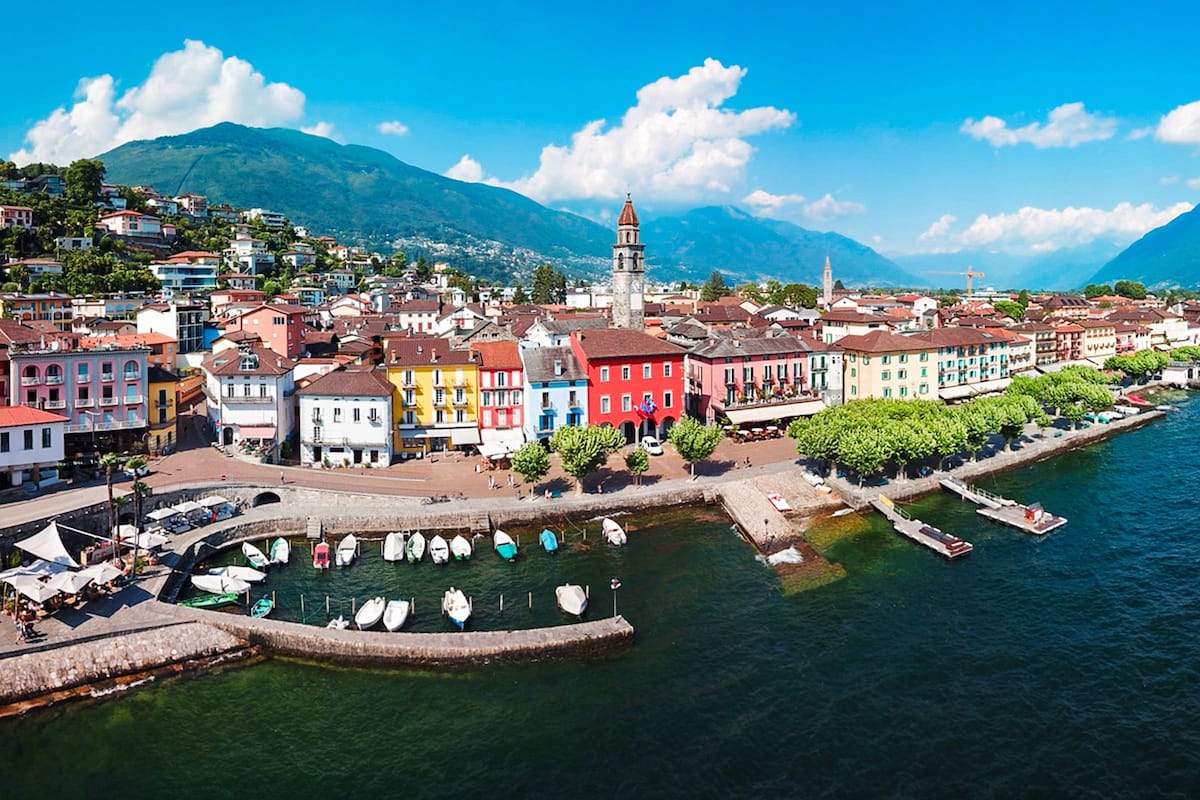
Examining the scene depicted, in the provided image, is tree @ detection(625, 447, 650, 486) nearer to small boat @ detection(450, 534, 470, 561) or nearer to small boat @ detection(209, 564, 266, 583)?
small boat @ detection(450, 534, 470, 561)

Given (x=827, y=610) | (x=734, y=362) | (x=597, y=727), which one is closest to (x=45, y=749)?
(x=597, y=727)

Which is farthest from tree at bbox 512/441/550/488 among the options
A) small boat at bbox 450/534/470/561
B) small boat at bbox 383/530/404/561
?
small boat at bbox 383/530/404/561

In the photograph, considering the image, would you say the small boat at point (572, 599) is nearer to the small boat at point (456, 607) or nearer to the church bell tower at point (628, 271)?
the small boat at point (456, 607)

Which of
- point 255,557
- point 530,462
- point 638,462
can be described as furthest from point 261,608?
point 638,462

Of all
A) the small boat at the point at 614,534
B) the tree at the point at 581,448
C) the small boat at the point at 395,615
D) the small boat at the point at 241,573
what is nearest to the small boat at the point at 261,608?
the small boat at the point at 241,573

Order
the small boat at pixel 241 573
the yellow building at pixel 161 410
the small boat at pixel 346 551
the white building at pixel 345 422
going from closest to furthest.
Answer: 1. the small boat at pixel 241 573
2. the small boat at pixel 346 551
3. the yellow building at pixel 161 410
4. the white building at pixel 345 422
